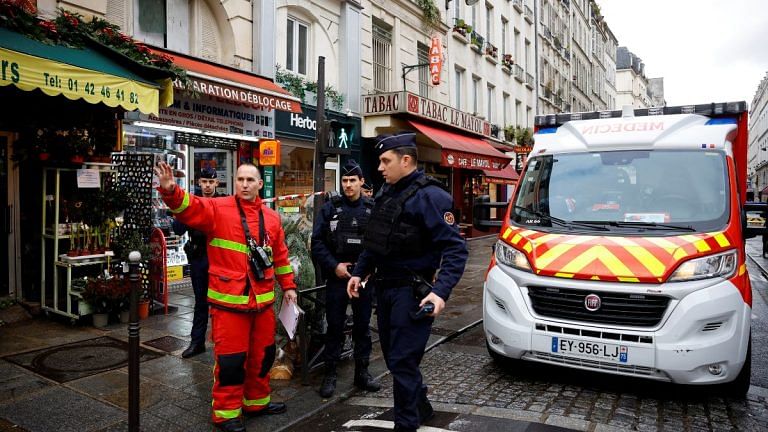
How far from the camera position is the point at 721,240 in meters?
4.29

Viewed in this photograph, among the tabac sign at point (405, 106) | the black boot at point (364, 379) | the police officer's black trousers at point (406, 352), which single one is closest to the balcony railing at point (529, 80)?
the tabac sign at point (405, 106)

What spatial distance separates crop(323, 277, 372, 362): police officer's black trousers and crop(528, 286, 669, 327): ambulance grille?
1.41 meters

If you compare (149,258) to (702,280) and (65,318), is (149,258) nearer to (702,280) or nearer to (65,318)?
(65,318)

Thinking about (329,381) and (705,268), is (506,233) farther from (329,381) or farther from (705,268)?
(329,381)

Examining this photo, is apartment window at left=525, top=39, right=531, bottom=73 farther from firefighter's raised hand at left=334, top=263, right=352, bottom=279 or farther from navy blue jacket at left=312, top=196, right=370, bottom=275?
firefighter's raised hand at left=334, top=263, right=352, bottom=279

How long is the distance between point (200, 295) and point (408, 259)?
2.84 m

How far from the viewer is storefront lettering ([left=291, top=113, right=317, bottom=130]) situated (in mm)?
11609

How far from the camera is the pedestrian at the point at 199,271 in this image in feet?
17.4

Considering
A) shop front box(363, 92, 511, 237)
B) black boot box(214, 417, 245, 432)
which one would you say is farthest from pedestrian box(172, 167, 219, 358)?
shop front box(363, 92, 511, 237)

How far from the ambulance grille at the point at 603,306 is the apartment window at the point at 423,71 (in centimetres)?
1357

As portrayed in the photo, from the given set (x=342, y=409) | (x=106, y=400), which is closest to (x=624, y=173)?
(x=342, y=409)

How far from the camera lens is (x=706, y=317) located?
3.96 m

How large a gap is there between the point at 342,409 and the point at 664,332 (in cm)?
252

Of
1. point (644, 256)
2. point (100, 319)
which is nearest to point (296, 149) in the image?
point (100, 319)
